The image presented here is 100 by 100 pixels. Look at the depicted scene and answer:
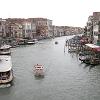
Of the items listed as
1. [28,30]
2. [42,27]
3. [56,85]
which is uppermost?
[42,27]

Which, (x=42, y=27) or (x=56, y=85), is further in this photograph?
(x=42, y=27)

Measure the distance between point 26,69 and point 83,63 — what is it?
26.2 ft

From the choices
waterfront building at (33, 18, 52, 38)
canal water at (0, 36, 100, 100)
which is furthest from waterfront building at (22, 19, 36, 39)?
canal water at (0, 36, 100, 100)

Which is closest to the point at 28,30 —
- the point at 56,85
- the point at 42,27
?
the point at 42,27

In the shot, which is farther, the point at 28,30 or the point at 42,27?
the point at 42,27

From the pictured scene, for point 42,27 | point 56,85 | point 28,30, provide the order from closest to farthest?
1. point 56,85
2. point 28,30
3. point 42,27

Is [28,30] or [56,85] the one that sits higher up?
[28,30]

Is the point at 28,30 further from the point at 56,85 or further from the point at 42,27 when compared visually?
the point at 56,85

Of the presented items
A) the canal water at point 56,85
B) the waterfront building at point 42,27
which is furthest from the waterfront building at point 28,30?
the canal water at point 56,85

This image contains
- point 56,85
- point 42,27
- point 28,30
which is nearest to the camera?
point 56,85

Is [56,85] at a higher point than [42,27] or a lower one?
lower

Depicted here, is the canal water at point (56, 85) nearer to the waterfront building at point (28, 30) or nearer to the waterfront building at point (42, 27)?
the waterfront building at point (28, 30)

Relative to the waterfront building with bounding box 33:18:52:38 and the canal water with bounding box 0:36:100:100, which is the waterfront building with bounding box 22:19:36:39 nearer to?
the waterfront building with bounding box 33:18:52:38

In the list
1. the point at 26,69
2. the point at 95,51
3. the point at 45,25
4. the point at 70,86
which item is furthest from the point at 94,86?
the point at 45,25
